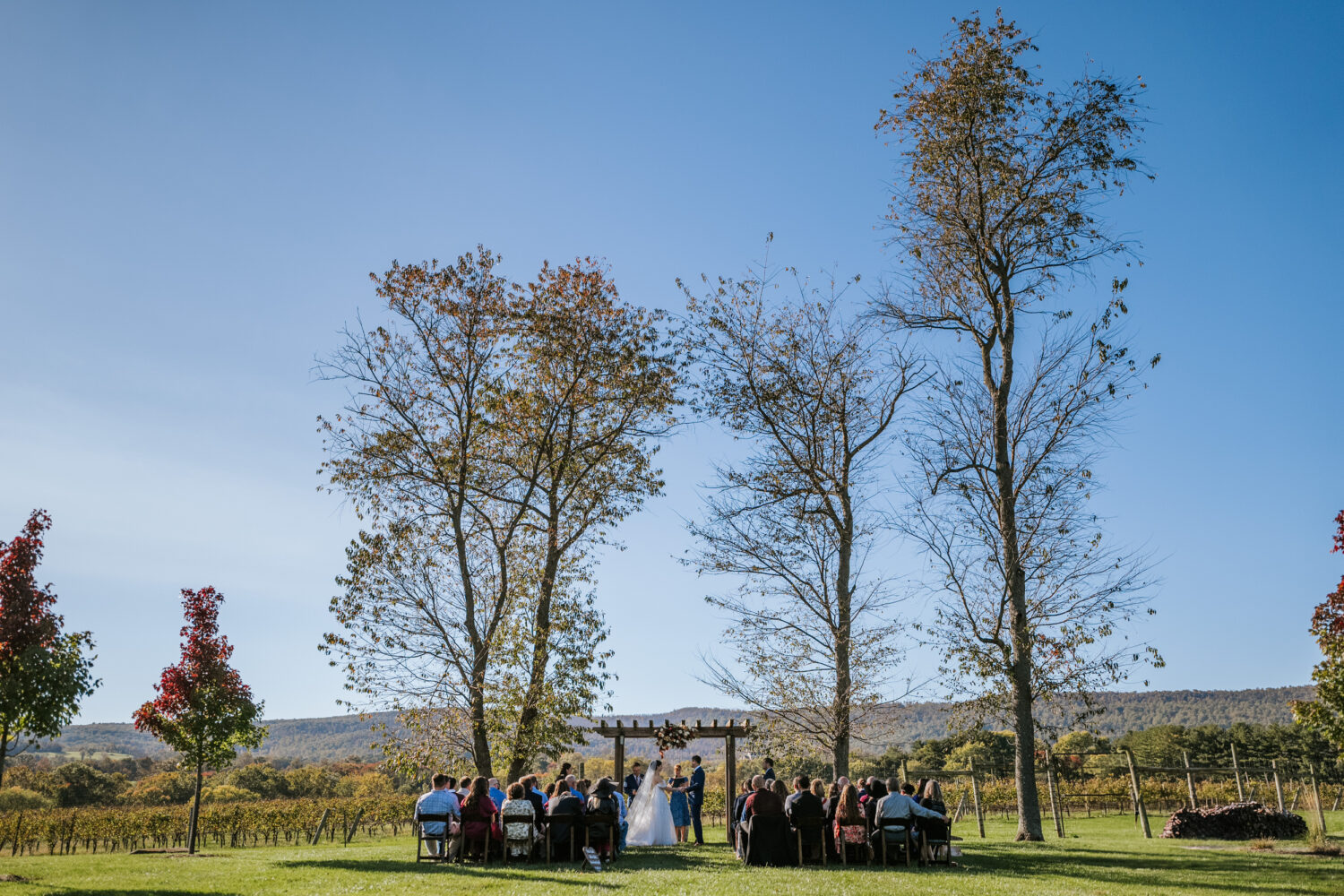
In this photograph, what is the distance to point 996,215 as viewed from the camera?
21.4 m

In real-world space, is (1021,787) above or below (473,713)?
below

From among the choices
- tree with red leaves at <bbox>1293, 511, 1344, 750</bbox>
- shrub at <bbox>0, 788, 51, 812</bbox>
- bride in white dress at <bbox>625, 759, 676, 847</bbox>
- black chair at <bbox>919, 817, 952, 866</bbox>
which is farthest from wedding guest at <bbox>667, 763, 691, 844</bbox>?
shrub at <bbox>0, 788, 51, 812</bbox>

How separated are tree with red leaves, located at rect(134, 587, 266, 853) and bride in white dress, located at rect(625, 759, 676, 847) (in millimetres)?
9995

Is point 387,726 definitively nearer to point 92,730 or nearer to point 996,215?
point 996,215

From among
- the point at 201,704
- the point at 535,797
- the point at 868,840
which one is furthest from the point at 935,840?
the point at 201,704

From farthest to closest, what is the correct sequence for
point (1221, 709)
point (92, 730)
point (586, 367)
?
point (92, 730) < point (1221, 709) < point (586, 367)

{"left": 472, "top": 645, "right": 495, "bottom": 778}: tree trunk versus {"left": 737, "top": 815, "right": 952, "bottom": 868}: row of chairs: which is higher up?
{"left": 472, "top": 645, "right": 495, "bottom": 778}: tree trunk

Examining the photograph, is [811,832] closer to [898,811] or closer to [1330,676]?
[898,811]

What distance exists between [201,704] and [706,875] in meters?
14.8

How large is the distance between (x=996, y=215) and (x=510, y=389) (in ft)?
41.9

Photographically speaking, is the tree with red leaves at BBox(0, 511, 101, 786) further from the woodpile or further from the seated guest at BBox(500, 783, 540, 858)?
the woodpile

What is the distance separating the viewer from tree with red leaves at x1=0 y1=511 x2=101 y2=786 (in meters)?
15.2

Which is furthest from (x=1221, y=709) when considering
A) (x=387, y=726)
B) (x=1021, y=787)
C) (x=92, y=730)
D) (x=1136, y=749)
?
(x=92, y=730)

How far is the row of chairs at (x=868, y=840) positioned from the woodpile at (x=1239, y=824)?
1205 centimetres
